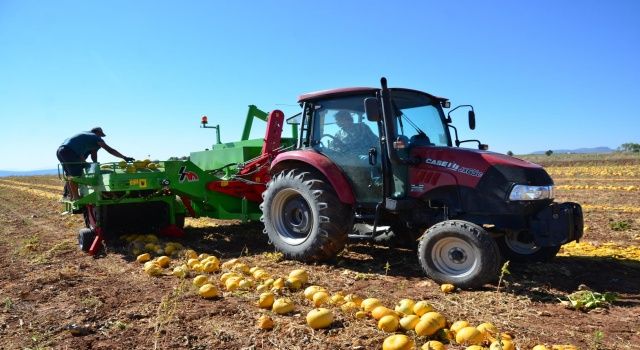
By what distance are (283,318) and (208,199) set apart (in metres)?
4.05

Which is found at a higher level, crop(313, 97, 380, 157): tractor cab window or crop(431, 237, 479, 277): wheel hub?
crop(313, 97, 380, 157): tractor cab window

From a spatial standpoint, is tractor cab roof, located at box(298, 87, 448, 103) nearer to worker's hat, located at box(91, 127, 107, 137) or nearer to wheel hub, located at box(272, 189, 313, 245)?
wheel hub, located at box(272, 189, 313, 245)

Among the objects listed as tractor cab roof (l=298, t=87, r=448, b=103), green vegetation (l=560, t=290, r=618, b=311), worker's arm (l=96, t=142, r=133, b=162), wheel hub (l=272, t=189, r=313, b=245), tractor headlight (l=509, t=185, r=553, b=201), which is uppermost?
tractor cab roof (l=298, t=87, r=448, b=103)

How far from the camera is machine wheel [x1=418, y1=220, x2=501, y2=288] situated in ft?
14.7

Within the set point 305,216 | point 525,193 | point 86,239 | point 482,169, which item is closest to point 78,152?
point 86,239

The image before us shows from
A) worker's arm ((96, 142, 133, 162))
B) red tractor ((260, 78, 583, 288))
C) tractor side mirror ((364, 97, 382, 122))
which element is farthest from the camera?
worker's arm ((96, 142, 133, 162))

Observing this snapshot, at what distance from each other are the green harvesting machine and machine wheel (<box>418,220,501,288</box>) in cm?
346

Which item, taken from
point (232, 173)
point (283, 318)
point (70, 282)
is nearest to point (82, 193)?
point (232, 173)

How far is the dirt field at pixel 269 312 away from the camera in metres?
3.47

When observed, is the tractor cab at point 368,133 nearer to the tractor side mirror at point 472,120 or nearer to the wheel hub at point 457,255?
the tractor side mirror at point 472,120

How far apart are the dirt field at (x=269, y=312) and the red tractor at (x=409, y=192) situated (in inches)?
12.3

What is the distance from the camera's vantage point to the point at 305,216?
6090 millimetres

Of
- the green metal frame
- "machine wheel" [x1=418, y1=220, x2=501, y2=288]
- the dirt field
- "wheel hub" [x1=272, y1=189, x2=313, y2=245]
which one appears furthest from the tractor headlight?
the green metal frame

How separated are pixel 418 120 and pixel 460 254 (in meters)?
1.81
